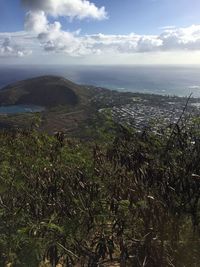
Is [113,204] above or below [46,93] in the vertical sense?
above

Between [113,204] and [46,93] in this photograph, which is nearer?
[113,204]

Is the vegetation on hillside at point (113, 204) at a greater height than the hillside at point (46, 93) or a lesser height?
greater

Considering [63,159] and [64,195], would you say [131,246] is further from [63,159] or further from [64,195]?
[63,159]

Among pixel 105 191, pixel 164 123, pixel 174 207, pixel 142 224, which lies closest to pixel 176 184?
pixel 174 207

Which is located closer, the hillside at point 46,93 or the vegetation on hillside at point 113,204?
the vegetation on hillside at point 113,204
